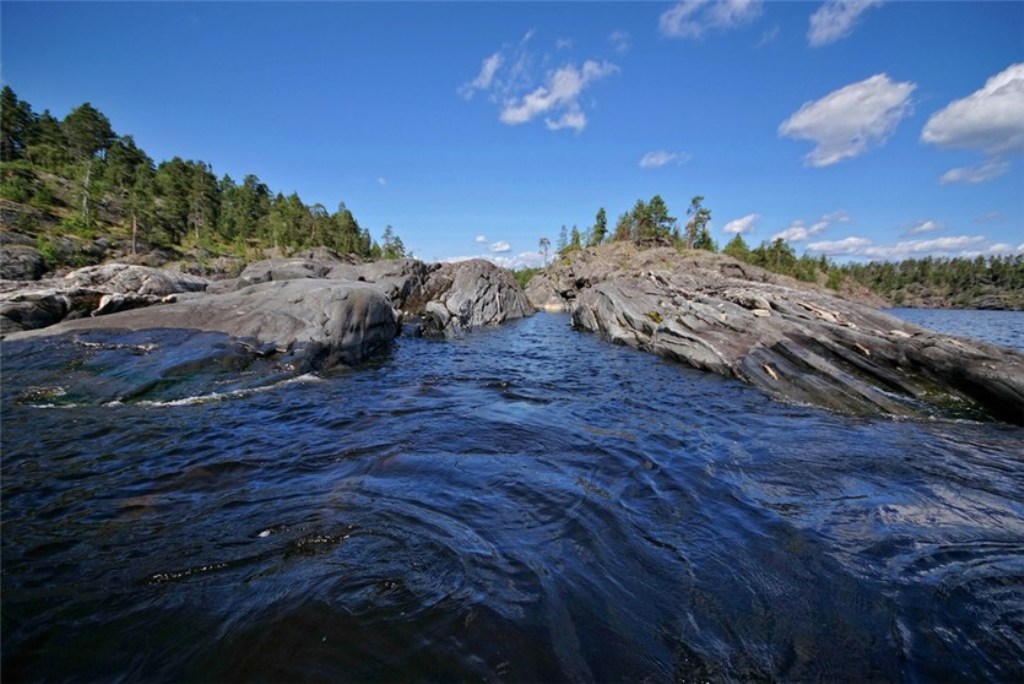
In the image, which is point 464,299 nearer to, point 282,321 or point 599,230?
point 282,321

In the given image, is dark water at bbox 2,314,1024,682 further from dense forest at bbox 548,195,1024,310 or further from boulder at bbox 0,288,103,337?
dense forest at bbox 548,195,1024,310

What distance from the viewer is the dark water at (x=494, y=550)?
3416 millimetres

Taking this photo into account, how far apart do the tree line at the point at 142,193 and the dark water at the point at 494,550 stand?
7660cm

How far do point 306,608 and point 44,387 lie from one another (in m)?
11.7

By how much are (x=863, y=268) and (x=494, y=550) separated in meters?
228

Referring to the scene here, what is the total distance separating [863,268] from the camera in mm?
170125

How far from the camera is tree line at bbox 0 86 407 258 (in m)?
62.8

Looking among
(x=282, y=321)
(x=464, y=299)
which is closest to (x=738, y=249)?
(x=464, y=299)

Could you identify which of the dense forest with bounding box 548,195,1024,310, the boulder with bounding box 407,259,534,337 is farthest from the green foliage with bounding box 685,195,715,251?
the boulder with bounding box 407,259,534,337

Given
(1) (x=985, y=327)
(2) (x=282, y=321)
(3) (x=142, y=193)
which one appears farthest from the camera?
(3) (x=142, y=193)

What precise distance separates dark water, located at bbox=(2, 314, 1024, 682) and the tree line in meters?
76.6

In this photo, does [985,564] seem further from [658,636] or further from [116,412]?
[116,412]

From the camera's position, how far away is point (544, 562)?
15.6 ft

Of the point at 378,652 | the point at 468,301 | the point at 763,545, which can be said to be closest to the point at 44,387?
the point at 378,652
